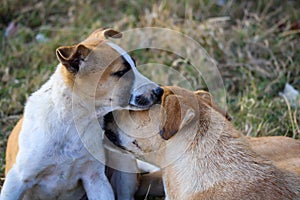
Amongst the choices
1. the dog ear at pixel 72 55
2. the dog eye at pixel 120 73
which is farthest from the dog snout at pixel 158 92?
the dog ear at pixel 72 55

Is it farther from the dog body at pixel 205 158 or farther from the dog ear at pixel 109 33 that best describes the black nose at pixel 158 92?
the dog ear at pixel 109 33

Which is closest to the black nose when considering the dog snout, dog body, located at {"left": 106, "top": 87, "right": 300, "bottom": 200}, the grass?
the dog snout

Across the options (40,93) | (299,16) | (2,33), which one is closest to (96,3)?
(2,33)

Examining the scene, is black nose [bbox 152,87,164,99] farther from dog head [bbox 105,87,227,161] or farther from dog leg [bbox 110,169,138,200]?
dog leg [bbox 110,169,138,200]

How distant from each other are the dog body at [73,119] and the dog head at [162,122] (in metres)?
0.12

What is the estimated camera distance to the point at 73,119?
5.05m

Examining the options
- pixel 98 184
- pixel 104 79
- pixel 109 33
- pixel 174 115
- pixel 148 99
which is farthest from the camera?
pixel 109 33

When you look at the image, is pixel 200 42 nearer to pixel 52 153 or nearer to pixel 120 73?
pixel 120 73

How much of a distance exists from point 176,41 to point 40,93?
3205 millimetres

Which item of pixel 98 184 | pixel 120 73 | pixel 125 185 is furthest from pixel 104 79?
pixel 125 185

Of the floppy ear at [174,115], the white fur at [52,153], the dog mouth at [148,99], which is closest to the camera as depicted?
the floppy ear at [174,115]

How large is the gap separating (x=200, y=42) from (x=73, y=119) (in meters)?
3.37

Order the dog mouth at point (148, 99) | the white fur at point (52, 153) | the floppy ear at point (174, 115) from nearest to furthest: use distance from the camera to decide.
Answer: the floppy ear at point (174, 115), the dog mouth at point (148, 99), the white fur at point (52, 153)

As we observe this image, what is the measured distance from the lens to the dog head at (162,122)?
14.0 feet
